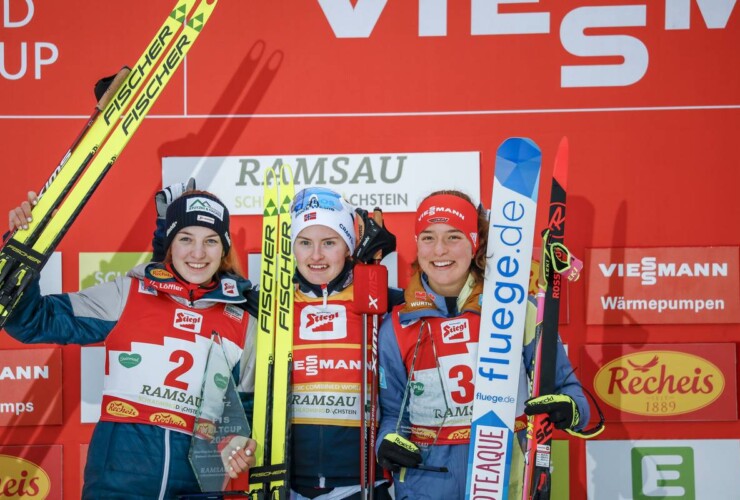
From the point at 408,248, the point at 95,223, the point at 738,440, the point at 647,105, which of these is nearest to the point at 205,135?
the point at 95,223

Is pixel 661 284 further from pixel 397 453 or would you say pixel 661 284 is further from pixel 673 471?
pixel 397 453

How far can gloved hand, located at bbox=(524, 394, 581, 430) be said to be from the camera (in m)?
2.99

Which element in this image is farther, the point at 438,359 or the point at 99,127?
the point at 99,127

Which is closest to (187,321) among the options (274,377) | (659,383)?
(274,377)

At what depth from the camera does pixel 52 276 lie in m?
4.09

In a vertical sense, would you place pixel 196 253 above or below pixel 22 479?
above

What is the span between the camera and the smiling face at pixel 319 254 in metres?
3.38

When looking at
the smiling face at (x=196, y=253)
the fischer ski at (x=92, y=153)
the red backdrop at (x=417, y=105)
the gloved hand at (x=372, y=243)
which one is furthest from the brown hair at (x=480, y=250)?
the fischer ski at (x=92, y=153)

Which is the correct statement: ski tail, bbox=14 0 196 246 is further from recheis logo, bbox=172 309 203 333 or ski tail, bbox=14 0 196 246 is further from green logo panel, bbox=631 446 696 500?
green logo panel, bbox=631 446 696 500

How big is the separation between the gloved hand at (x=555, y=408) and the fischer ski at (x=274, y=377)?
0.95m

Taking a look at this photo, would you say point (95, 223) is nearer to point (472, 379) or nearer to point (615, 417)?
point (472, 379)

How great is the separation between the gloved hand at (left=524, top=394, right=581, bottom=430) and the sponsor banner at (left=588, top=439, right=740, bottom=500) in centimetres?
119

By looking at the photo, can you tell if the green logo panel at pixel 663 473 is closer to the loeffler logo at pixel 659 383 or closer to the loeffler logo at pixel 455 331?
the loeffler logo at pixel 659 383

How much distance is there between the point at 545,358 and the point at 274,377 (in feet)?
3.51
